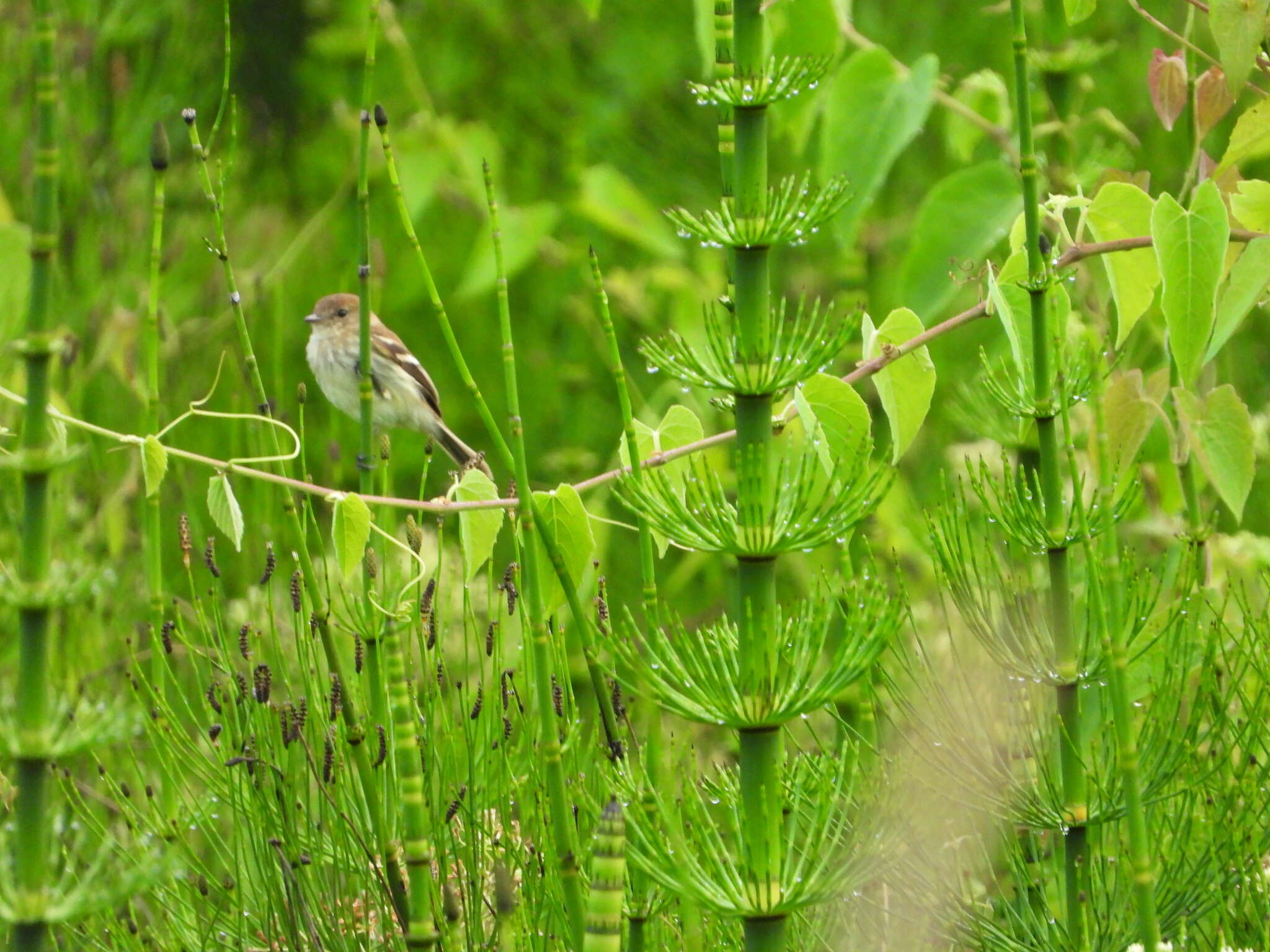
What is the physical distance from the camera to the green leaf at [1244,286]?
173 centimetres

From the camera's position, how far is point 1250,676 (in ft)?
8.09

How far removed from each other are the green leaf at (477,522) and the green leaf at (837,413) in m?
0.35

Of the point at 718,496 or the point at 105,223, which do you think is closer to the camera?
the point at 718,496

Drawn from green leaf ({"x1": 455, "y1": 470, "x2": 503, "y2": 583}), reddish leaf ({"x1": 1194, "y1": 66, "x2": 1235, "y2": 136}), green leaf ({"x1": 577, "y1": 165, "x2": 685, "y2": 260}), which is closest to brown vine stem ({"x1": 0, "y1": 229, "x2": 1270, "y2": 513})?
green leaf ({"x1": 455, "y1": 470, "x2": 503, "y2": 583})

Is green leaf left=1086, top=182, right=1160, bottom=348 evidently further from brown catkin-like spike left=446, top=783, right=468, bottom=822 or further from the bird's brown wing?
the bird's brown wing

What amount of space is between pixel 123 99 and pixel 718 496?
15.2 feet

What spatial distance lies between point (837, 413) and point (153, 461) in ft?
2.29

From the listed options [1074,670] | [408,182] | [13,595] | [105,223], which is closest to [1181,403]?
[1074,670]

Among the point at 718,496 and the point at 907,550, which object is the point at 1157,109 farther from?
the point at 907,550

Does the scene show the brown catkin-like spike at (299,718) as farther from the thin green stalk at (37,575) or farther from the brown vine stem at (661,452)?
the thin green stalk at (37,575)

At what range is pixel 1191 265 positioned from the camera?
162 centimetres

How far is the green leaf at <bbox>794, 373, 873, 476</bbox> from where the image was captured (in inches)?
60.2

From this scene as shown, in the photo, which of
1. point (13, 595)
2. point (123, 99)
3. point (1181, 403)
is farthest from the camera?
point (123, 99)

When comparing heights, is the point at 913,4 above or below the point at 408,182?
above
